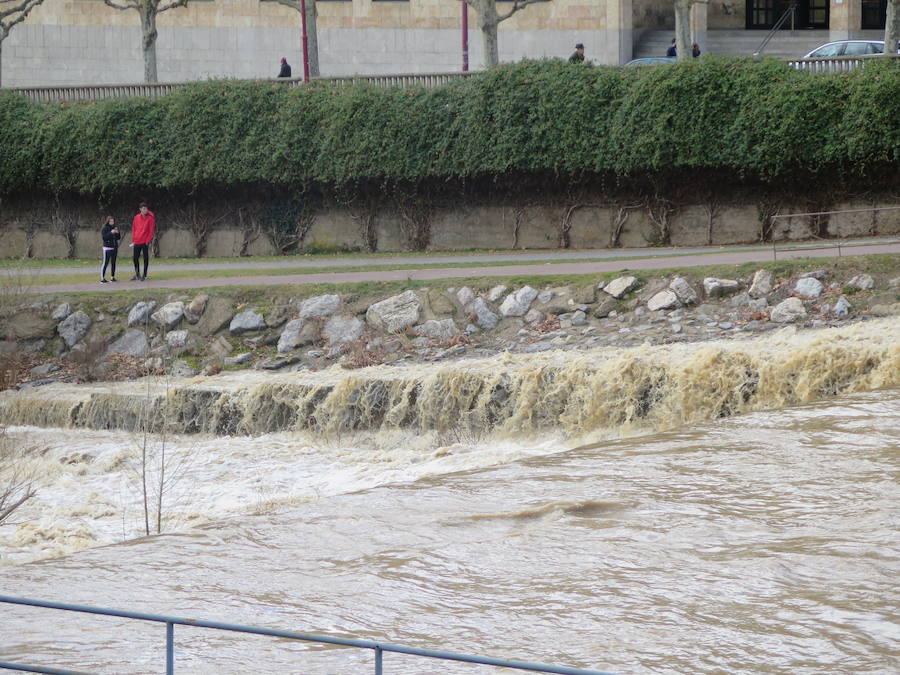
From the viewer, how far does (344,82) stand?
31953 mm

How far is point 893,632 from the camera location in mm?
9820

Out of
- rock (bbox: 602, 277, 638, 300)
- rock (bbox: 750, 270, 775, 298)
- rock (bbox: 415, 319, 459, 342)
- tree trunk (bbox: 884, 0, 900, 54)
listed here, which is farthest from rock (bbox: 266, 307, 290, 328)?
tree trunk (bbox: 884, 0, 900, 54)

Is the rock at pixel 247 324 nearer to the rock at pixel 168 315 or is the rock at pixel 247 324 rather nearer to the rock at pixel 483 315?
the rock at pixel 168 315

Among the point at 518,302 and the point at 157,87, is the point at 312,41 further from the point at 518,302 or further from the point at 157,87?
the point at 518,302

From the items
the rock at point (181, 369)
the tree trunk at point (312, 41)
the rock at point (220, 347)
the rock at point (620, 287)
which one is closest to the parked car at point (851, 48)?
the rock at point (620, 287)

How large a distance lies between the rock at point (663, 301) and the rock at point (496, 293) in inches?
117

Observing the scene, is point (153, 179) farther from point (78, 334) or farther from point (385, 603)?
point (385, 603)

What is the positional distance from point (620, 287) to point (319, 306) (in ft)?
20.2

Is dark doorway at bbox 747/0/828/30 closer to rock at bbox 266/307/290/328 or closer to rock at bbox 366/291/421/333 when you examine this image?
rock at bbox 366/291/421/333

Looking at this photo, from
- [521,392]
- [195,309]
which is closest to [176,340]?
[195,309]

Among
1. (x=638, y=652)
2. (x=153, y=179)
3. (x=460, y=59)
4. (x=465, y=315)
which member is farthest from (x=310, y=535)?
(x=460, y=59)

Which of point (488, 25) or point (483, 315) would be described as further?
point (488, 25)

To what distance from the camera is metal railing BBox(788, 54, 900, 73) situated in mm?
27234

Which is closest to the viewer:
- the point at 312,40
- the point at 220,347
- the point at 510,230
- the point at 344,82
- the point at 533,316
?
the point at 533,316
